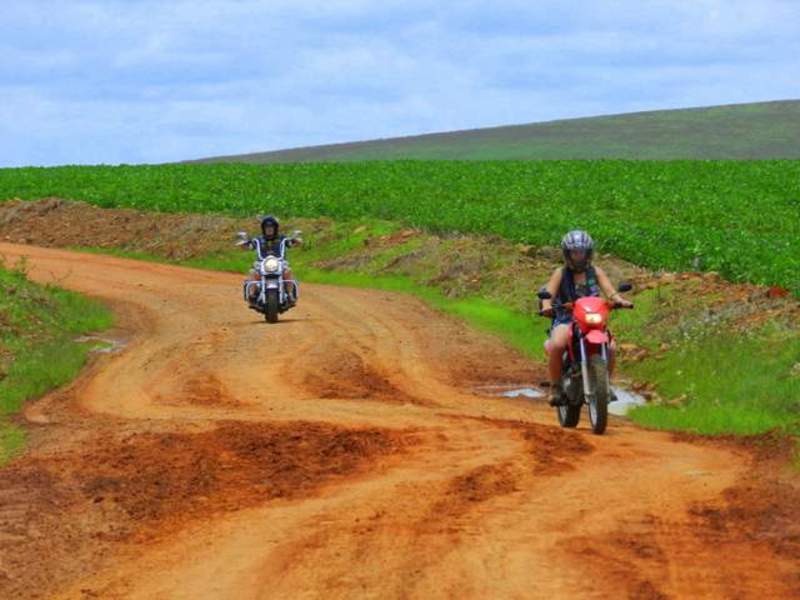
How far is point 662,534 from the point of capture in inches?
432

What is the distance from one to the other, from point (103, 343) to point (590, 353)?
41.0 feet

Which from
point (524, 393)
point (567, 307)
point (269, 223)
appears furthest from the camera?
Result: point (269, 223)

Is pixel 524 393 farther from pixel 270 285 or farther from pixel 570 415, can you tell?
pixel 270 285

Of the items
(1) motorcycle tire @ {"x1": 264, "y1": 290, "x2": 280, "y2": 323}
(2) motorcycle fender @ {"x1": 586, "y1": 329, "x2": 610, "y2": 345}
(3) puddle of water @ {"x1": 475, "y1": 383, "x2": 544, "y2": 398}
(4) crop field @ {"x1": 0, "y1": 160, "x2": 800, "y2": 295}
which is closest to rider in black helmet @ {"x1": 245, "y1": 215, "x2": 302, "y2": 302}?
(1) motorcycle tire @ {"x1": 264, "y1": 290, "x2": 280, "y2": 323}

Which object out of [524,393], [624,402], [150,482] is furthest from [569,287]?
[150,482]

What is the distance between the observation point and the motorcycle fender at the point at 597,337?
51.1 feet

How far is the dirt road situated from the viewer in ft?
32.4

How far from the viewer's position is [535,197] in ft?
166

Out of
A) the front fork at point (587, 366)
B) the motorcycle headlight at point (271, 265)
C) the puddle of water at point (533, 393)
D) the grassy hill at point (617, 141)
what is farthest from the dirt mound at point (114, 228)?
the grassy hill at point (617, 141)

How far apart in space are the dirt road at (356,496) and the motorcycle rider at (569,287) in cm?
79

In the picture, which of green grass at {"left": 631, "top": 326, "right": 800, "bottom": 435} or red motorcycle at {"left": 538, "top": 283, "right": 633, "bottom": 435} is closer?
red motorcycle at {"left": 538, "top": 283, "right": 633, "bottom": 435}

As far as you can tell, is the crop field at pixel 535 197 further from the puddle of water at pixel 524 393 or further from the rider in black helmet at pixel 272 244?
the rider in black helmet at pixel 272 244

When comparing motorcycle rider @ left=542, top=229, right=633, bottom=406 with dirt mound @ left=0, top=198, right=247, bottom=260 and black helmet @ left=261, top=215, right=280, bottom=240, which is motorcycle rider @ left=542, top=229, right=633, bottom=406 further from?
dirt mound @ left=0, top=198, right=247, bottom=260

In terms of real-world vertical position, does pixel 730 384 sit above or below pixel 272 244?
below
